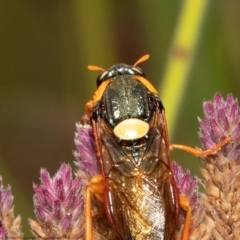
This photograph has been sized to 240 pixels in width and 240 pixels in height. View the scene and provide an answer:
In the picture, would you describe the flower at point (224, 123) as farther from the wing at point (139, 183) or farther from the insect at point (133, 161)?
the wing at point (139, 183)

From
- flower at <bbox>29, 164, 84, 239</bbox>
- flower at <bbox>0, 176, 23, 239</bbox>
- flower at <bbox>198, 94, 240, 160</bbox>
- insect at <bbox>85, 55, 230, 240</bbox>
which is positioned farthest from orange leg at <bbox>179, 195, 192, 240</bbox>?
flower at <bbox>0, 176, 23, 239</bbox>

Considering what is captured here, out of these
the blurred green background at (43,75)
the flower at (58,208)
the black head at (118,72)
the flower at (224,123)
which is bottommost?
the flower at (58,208)

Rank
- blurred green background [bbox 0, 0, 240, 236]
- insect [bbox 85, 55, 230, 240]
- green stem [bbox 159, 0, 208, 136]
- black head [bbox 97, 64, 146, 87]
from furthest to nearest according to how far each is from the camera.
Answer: blurred green background [bbox 0, 0, 240, 236]
green stem [bbox 159, 0, 208, 136]
black head [bbox 97, 64, 146, 87]
insect [bbox 85, 55, 230, 240]

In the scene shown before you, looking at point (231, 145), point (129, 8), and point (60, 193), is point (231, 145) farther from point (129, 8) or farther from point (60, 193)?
point (129, 8)

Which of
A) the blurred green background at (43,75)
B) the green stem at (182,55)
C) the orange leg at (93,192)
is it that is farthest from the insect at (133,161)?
the blurred green background at (43,75)

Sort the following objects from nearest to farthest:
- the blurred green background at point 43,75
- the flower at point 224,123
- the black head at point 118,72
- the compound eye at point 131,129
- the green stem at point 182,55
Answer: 1. the flower at point 224,123
2. the compound eye at point 131,129
3. the black head at point 118,72
4. the green stem at point 182,55
5. the blurred green background at point 43,75

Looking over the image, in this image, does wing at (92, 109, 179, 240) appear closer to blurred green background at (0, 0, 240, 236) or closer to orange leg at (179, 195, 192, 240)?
orange leg at (179, 195, 192, 240)

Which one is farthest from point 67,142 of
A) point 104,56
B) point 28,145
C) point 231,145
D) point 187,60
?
point 231,145
